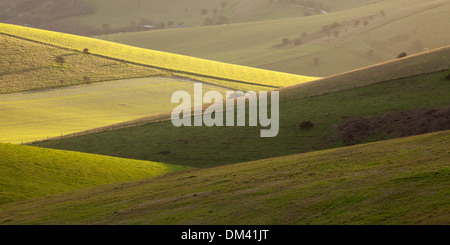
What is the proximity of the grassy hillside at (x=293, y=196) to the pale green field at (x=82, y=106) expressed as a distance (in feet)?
121

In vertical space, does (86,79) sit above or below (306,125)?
above

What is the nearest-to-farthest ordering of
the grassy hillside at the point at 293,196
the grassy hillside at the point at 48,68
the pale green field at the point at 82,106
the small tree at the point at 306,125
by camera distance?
the grassy hillside at the point at 293,196 → the small tree at the point at 306,125 → the pale green field at the point at 82,106 → the grassy hillside at the point at 48,68

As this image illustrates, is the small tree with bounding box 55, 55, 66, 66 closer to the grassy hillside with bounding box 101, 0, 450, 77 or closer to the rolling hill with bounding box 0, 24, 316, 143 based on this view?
the rolling hill with bounding box 0, 24, 316, 143

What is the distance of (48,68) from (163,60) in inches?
1077

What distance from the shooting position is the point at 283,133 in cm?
4975

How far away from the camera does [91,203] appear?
982 inches

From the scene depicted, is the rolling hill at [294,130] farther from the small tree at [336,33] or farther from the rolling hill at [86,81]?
the small tree at [336,33]

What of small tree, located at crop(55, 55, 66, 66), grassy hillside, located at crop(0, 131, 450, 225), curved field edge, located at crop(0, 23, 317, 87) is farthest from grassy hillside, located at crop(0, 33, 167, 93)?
grassy hillside, located at crop(0, 131, 450, 225)

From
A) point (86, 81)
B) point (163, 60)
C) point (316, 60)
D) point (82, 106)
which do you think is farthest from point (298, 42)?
point (82, 106)

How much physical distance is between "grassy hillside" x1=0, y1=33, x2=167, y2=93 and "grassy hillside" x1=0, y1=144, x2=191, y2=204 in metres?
57.0

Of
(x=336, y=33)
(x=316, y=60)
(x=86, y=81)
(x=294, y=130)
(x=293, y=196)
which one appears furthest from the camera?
(x=336, y=33)

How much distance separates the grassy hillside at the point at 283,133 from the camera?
46709 mm

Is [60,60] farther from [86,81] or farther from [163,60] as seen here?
[163,60]

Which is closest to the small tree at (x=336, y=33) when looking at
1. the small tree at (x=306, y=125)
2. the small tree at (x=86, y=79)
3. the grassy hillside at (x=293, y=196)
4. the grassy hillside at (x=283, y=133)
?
the small tree at (x=86, y=79)
